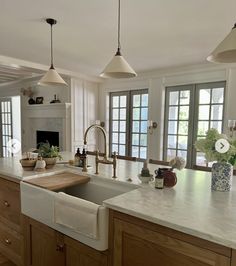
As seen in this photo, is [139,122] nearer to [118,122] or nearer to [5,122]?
[118,122]

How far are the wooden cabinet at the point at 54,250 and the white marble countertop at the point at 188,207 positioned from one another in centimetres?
36

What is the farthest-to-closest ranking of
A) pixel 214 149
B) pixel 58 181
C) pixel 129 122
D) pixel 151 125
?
pixel 129 122 < pixel 151 125 < pixel 58 181 < pixel 214 149

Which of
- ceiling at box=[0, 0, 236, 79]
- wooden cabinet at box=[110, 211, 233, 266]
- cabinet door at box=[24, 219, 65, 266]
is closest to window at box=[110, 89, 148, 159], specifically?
ceiling at box=[0, 0, 236, 79]

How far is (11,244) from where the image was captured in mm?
2041

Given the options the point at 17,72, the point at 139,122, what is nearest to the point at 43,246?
the point at 139,122

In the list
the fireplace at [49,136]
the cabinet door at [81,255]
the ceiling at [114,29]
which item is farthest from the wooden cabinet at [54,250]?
the fireplace at [49,136]

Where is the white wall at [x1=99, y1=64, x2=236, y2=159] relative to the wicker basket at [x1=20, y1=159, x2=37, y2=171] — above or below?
above

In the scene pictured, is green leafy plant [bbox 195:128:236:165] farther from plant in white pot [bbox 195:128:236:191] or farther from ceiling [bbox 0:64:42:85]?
ceiling [bbox 0:64:42:85]

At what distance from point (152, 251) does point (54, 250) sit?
803 millimetres

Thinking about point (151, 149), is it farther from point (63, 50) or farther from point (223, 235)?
point (223, 235)

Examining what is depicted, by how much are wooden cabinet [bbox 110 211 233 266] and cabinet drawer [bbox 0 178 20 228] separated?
107cm

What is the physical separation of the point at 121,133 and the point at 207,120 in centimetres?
206

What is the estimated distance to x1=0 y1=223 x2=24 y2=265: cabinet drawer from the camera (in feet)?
6.34

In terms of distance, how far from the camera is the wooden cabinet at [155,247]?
94 cm
